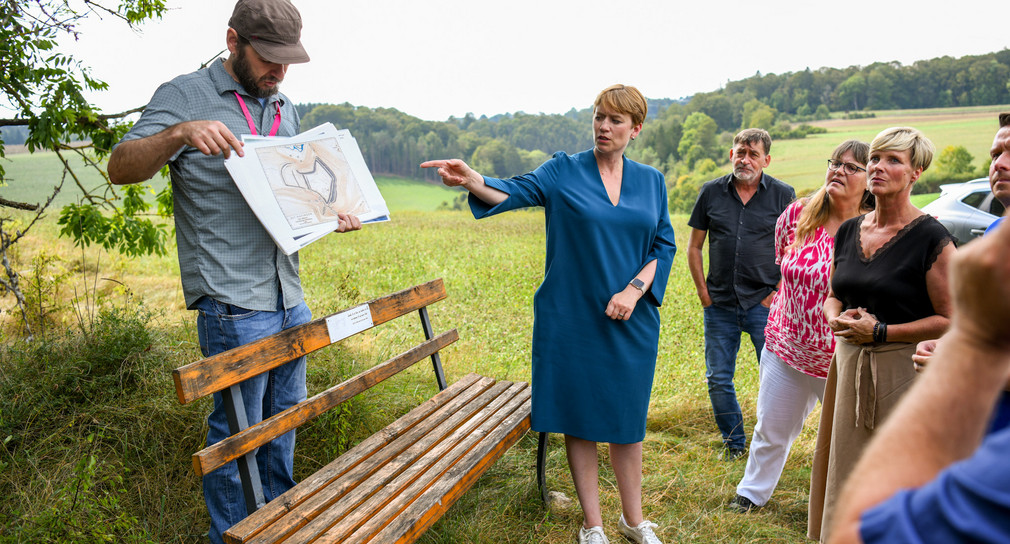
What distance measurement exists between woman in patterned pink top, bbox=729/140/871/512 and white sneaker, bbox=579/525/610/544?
89cm

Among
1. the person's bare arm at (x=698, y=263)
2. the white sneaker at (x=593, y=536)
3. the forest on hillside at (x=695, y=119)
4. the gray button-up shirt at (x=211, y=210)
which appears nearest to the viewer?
the gray button-up shirt at (x=211, y=210)

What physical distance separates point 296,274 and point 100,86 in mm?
2130

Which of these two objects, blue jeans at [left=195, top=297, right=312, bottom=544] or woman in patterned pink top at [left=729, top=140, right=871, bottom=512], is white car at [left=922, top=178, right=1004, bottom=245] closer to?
woman in patterned pink top at [left=729, top=140, right=871, bottom=512]

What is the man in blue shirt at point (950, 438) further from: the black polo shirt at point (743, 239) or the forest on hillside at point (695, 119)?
the forest on hillside at point (695, 119)

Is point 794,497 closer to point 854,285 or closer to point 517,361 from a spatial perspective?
point 854,285

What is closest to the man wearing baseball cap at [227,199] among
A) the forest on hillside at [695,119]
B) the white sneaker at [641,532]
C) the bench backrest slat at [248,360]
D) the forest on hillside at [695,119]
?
the bench backrest slat at [248,360]

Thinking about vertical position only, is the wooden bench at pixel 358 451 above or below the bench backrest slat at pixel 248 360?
below

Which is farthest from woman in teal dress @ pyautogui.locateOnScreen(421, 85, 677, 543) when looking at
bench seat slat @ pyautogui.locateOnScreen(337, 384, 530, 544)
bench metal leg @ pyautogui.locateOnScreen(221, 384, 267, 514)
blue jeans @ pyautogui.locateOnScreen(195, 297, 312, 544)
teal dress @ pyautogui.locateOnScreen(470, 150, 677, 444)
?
bench metal leg @ pyautogui.locateOnScreen(221, 384, 267, 514)

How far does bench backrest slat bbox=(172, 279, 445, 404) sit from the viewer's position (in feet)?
6.38

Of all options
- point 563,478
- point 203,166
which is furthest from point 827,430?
point 203,166

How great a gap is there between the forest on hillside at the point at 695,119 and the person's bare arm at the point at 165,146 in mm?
26693

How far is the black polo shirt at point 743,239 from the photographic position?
12.8 feet

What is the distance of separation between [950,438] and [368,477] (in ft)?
6.79

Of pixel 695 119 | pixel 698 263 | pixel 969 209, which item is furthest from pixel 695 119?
pixel 698 263
